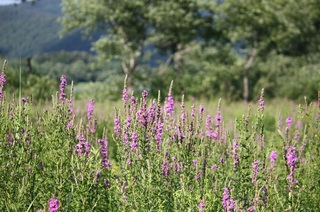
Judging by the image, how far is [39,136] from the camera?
164 inches

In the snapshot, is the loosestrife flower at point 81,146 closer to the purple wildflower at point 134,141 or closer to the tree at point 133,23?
the purple wildflower at point 134,141

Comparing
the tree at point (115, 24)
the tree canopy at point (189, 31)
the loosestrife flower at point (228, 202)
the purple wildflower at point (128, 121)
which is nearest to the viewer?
the loosestrife flower at point (228, 202)

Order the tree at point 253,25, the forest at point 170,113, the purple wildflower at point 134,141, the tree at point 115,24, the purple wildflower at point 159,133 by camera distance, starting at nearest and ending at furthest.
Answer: the forest at point 170,113
the purple wildflower at point 134,141
the purple wildflower at point 159,133
the tree at point 115,24
the tree at point 253,25

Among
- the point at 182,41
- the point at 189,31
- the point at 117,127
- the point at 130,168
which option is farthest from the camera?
the point at 182,41

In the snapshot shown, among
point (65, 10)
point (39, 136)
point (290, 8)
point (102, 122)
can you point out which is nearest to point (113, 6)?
point (65, 10)

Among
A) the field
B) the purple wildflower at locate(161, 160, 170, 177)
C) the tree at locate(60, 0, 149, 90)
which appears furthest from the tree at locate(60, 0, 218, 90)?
the purple wildflower at locate(161, 160, 170, 177)

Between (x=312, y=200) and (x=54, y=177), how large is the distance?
2.36 metres

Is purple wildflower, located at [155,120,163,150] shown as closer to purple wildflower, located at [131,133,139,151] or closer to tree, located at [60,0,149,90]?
purple wildflower, located at [131,133,139,151]

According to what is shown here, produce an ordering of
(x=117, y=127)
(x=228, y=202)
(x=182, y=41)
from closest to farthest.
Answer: (x=228, y=202)
(x=117, y=127)
(x=182, y=41)

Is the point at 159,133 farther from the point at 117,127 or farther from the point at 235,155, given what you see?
the point at 235,155

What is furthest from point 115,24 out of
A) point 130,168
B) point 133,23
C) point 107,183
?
point 130,168

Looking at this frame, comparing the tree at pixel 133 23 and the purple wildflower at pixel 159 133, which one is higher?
the tree at pixel 133 23

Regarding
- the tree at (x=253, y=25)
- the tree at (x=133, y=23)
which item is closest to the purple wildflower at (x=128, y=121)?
the tree at (x=133, y=23)

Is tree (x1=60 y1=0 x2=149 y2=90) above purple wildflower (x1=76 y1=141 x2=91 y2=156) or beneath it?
above
